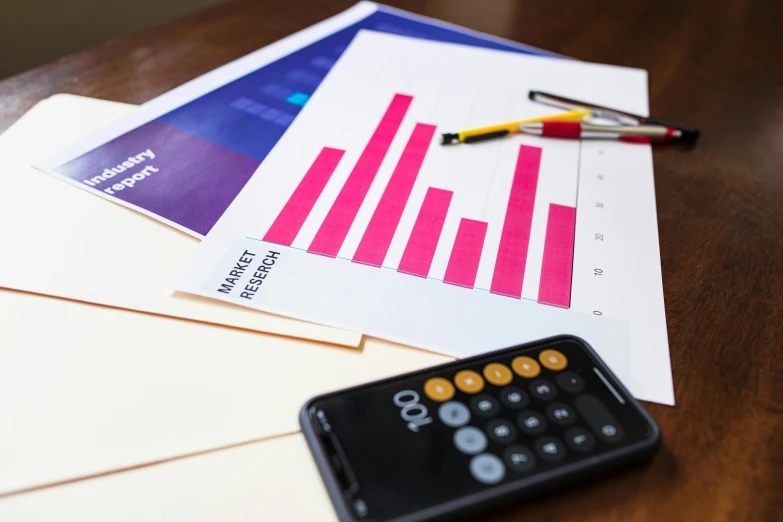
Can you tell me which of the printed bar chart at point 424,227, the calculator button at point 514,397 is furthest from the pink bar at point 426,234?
the calculator button at point 514,397

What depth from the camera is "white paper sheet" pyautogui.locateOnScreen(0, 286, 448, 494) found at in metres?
0.28

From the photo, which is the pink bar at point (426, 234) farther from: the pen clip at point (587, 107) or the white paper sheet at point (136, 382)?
the pen clip at point (587, 107)

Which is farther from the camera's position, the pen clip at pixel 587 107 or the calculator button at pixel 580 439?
the pen clip at pixel 587 107

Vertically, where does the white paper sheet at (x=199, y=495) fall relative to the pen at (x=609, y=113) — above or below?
below

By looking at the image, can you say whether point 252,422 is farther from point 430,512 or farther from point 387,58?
point 387,58

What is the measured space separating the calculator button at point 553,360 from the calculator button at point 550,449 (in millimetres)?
45

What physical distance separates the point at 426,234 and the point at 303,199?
0.10 m

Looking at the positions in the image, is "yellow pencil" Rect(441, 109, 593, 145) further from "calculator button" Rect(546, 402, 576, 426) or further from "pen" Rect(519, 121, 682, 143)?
"calculator button" Rect(546, 402, 576, 426)

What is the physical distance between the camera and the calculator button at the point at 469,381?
1.01 feet

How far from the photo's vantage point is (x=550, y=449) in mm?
281

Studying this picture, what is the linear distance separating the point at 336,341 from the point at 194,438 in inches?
3.6

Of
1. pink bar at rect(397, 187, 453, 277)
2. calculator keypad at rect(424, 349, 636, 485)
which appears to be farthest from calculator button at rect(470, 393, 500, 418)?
pink bar at rect(397, 187, 453, 277)

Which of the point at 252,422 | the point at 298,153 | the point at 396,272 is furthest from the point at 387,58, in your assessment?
the point at 252,422

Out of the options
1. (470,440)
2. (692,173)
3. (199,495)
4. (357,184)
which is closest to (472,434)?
(470,440)
